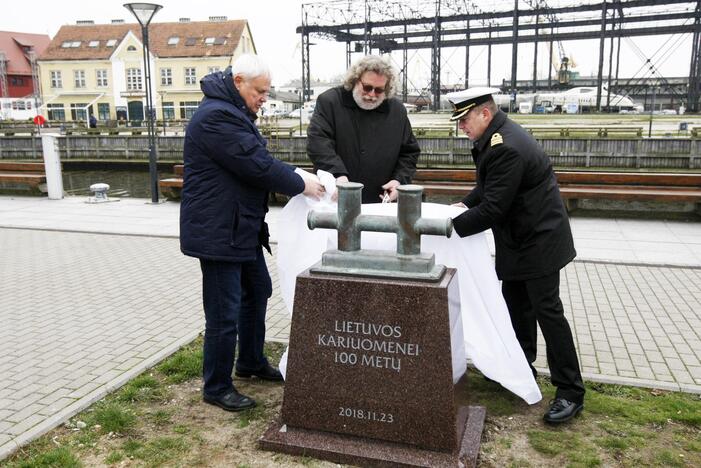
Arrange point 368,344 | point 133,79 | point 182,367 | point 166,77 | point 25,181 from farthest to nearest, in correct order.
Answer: point 133,79, point 166,77, point 25,181, point 182,367, point 368,344

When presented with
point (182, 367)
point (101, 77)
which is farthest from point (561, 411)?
point (101, 77)

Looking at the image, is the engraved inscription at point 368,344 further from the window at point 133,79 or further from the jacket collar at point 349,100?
the window at point 133,79

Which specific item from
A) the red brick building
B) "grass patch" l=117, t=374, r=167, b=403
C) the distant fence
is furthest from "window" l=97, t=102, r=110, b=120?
"grass patch" l=117, t=374, r=167, b=403

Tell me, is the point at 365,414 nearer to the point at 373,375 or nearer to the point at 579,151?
the point at 373,375

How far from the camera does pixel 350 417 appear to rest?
3246mm

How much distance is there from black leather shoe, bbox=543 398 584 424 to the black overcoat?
1.66m

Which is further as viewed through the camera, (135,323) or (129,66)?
(129,66)

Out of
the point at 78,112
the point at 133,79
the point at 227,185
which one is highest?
the point at 133,79

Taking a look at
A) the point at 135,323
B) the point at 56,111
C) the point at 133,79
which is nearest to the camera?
the point at 135,323

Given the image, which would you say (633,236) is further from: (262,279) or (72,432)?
(72,432)

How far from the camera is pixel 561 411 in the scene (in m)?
3.66

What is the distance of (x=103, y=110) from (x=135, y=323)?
2241 inches

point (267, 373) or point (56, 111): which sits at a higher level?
point (56, 111)

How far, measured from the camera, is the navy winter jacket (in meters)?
3.44
